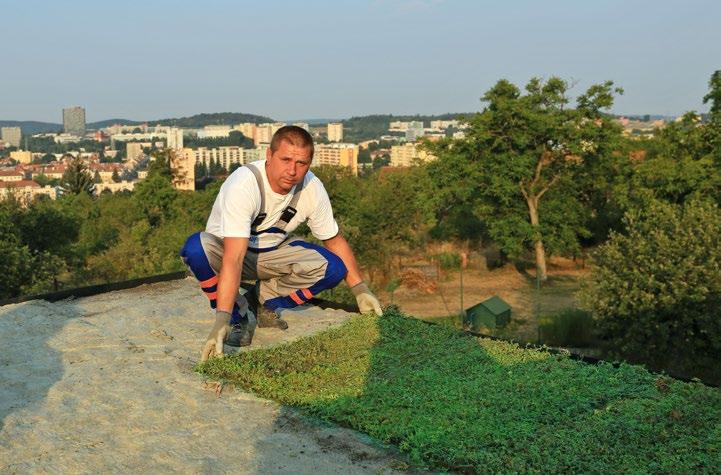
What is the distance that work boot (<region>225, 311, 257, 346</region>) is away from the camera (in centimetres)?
504

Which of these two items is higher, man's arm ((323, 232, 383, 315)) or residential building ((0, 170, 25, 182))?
man's arm ((323, 232, 383, 315))

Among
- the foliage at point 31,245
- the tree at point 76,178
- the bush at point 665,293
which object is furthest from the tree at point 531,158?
the tree at point 76,178

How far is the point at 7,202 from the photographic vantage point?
25750 mm

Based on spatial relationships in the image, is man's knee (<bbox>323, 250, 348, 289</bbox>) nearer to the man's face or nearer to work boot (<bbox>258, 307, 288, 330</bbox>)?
work boot (<bbox>258, 307, 288, 330</bbox>)

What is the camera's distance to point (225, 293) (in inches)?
172

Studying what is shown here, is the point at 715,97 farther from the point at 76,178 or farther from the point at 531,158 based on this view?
the point at 76,178

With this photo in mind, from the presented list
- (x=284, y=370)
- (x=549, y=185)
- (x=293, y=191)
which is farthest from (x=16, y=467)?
(x=549, y=185)

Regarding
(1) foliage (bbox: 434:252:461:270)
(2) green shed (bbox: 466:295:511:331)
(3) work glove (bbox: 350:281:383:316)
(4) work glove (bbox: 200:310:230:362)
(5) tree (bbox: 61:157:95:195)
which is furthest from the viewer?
(5) tree (bbox: 61:157:95:195)

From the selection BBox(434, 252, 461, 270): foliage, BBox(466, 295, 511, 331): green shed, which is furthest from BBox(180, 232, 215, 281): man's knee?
BBox(434, 252, 461, 270): foliage

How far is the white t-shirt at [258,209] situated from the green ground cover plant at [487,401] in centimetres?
80

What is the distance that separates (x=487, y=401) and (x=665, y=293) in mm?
8385

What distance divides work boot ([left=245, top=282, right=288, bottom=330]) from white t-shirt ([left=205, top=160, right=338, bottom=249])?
0.55 metres

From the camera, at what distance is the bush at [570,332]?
15094mm

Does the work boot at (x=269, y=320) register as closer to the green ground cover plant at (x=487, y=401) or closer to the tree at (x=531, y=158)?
the green ground cover plant at (x=487, y=401)
